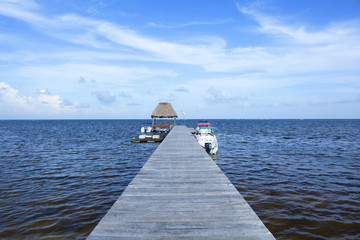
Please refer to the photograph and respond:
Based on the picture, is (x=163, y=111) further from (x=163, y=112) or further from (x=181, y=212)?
(x=181, y=212)

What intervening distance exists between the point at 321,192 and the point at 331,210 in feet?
6.17

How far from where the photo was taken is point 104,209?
7715 millimetres

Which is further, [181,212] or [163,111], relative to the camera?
[163,111]

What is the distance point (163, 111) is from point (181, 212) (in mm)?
30656

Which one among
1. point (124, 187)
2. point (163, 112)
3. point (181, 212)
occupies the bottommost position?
point (124, 187)

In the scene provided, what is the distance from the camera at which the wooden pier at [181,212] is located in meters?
3.62

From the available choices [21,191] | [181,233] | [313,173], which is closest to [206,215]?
[181,233]

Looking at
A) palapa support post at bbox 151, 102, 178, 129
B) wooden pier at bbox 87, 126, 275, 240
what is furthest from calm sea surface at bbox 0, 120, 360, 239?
palapa support post at bbox 151, 102, 178, 129

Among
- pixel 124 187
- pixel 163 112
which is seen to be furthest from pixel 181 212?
pixel 163 112

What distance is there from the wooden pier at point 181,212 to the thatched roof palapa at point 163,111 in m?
27.7

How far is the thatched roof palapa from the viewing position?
1361 inches

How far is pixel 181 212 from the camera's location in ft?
14.4

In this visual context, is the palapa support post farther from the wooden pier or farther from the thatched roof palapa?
the wooden pier

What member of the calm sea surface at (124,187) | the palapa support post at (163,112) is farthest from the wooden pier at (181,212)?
the palapa support post at (163,112)
